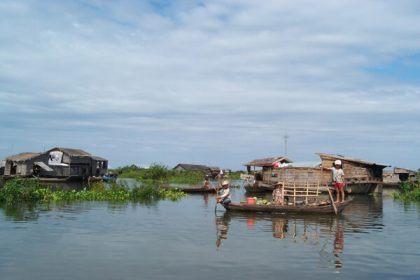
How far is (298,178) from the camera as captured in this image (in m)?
33.9

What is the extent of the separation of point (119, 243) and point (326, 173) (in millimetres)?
23487

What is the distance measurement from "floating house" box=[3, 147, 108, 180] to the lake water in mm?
29250

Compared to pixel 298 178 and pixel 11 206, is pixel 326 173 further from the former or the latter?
pixel 11 206

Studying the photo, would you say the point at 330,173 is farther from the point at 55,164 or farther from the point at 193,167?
the point at 193,167

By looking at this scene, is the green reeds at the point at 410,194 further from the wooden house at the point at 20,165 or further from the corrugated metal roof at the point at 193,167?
the corrugated metal roof at the point at 193,167

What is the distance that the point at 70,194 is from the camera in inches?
938

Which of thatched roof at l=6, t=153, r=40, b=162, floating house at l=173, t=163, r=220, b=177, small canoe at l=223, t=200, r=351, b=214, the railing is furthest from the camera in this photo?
floating house at l=173, t=163, r=220, b=177

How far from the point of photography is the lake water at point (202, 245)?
9.40 meters

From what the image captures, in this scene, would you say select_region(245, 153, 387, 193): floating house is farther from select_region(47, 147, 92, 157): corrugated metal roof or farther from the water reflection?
select_region(47, 147, 92, 157): corrugated metal roof

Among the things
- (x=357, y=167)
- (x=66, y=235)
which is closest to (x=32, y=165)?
(x=357, y=167)

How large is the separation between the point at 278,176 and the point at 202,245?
24.0m

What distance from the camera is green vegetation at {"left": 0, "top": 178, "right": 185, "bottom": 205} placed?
20.5m

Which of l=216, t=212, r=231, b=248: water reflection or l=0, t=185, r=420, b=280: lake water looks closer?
l=0, t=185, r=420, b=280: lake water

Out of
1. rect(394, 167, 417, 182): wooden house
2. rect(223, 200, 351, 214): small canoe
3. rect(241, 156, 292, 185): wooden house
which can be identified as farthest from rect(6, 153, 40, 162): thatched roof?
rect(394, 167, 417, 182): wooden house
